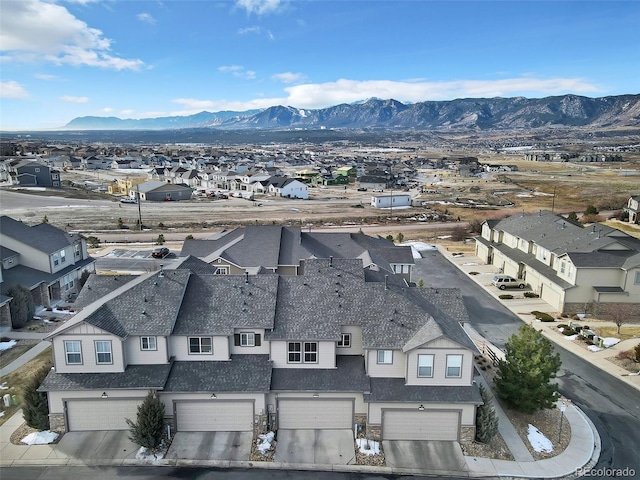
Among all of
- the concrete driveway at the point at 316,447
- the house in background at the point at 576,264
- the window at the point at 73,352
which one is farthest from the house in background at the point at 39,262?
the house in background at the point at 576,264

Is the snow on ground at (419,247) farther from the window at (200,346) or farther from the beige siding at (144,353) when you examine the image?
the beige siding at (144,353)

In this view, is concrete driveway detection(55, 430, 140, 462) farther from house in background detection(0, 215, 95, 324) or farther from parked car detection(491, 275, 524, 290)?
parked car detection(491, 275, 524, 290)

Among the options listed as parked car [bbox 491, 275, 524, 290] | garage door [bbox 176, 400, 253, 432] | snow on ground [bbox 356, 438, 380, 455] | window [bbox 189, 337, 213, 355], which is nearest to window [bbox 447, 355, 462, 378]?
snow on ground [bbox 356, 438, 380, 455]

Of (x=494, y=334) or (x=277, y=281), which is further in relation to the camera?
(x=494, y=334)

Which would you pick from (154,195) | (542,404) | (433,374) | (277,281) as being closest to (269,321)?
(277,281)

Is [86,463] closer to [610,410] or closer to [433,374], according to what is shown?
[433,374]

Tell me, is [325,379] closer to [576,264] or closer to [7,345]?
[7,345]
